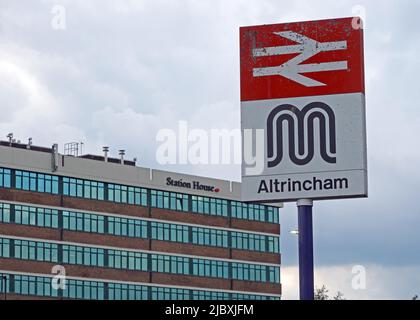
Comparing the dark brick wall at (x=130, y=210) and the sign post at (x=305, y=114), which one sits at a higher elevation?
the dark brick wall at (x=130, y=210)

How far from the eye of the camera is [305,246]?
31469 mm

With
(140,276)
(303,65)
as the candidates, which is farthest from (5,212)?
(303,65)

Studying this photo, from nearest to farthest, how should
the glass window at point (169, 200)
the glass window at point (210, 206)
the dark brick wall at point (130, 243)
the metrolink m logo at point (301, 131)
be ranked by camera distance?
the metrolink m logo at point (301, 131), the dark brick wall at point (130, 243), the glass window at point (169, 200), the glass window at point (210, 206)

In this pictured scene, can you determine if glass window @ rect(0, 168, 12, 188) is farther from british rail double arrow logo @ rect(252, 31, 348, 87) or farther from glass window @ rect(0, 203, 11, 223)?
british rail double arrow logo @ rect(252, 31, 348, 87)

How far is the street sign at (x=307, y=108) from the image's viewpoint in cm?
3086

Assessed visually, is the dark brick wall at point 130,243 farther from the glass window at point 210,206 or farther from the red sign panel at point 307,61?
the red sign panel at point 307,61

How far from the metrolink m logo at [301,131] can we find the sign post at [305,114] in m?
0.02

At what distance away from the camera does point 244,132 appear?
31484 millimetres

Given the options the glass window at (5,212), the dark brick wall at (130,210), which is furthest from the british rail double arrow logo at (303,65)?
the glass window at (5,212)
